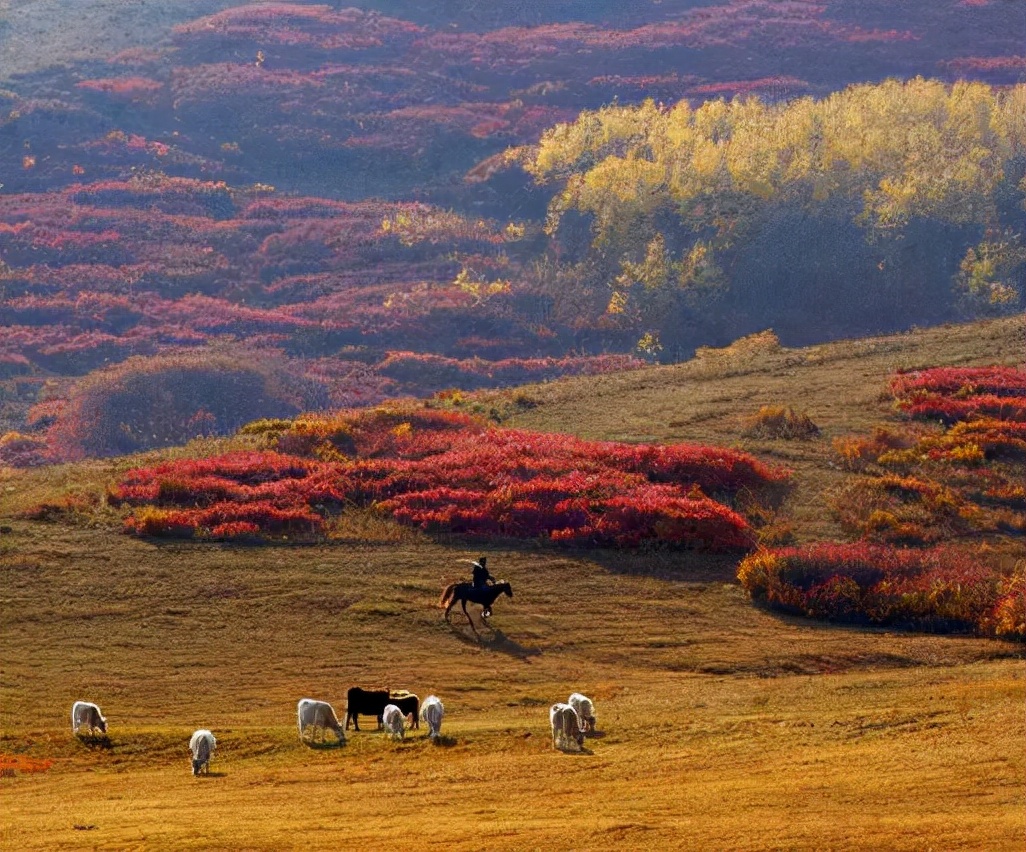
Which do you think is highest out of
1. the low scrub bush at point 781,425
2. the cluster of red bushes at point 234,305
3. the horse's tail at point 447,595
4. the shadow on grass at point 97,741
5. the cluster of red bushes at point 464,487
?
the cluster of red bushes at point 234,305

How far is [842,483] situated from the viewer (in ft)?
135

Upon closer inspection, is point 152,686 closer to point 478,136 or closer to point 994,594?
point 994,594

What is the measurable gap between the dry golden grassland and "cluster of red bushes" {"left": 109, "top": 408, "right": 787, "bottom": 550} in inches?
38.9

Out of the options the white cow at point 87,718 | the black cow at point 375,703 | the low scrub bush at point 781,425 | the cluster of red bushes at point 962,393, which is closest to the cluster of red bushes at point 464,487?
the low scrub bush at point 781,425

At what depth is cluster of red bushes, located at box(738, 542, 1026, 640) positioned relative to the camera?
31.1 meters

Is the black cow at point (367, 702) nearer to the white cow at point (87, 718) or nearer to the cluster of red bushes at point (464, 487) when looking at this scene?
the white cow at point (87, 718)

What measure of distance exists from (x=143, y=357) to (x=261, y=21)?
73.1m

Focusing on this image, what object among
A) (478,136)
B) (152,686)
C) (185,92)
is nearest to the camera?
(152,686)

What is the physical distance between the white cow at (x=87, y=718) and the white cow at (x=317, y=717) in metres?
3.40

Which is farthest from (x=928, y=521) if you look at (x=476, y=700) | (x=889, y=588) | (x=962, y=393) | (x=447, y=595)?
(x=476, y=700)

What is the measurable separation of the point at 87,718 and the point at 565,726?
26.3ft

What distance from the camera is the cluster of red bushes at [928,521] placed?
3173 cm

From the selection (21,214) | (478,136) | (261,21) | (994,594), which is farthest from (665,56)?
(994,594)

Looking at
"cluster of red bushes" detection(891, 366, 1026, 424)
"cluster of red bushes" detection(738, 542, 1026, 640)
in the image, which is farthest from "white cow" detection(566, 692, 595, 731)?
"cluster of red bushes" detection(891, 366, 1026, 424)
